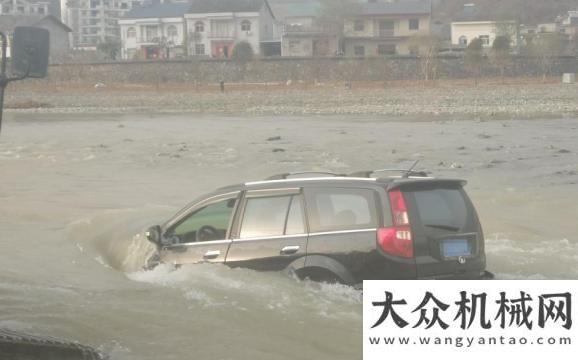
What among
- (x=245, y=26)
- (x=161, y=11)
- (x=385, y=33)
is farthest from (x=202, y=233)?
(x=161, y=11)

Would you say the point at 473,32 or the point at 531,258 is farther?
the point at 473,32

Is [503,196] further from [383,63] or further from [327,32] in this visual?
[327,32]

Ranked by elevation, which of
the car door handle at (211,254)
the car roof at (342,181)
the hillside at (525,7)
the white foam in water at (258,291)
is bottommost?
the white foam in water at (258,291)

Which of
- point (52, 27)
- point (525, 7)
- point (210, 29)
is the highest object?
point (525, 7)

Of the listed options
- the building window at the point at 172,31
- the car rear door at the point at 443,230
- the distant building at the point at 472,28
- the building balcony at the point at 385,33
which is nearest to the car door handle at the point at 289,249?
the car rear door at the point at 443,230

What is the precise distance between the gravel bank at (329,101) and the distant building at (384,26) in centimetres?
2423

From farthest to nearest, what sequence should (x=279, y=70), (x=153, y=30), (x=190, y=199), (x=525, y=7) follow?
(x=525, y=7)
(x=153, y=30)
(x=279, y=70)
(x=190, y=199)

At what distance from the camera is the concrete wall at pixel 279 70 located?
3046 inches

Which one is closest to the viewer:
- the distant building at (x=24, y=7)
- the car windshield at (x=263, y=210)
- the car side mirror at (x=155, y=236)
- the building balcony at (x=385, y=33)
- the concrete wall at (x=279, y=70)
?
the car windshield at (x=263, y=210)

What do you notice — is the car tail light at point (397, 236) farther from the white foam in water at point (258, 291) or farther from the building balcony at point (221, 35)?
the building balcony at point (221, 35)

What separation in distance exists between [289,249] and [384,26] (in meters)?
90.1

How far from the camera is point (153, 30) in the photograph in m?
108

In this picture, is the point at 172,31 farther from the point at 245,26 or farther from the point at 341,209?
the point at 341,209

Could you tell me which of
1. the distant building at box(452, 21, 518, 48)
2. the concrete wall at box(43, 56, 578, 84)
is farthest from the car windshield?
the distant building at box(452, 21, 518, 48)
